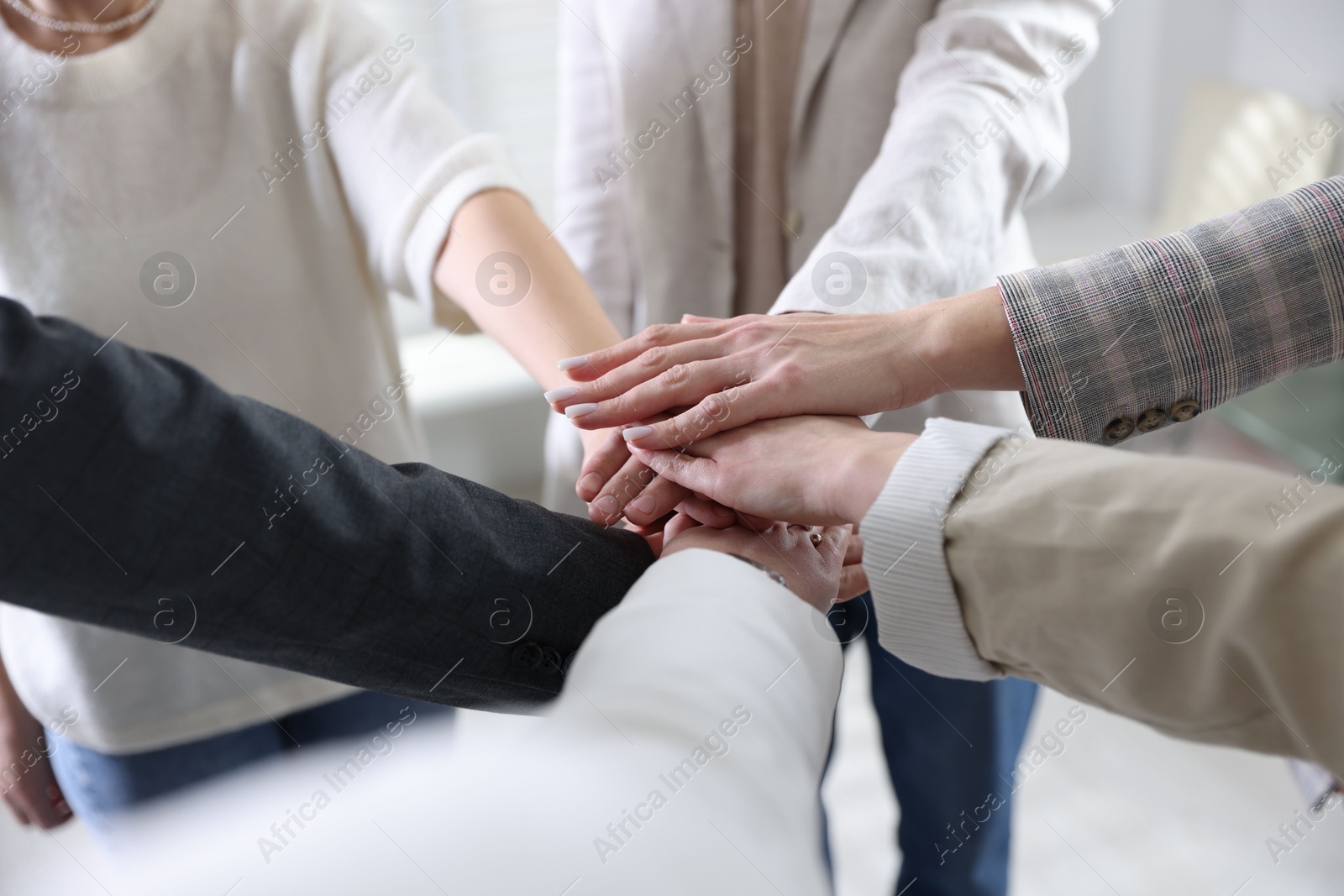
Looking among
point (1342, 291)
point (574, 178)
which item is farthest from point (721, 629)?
point (574, 178)

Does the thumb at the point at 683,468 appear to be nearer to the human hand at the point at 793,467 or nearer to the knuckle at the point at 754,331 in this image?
the human hand at the point at 793,467

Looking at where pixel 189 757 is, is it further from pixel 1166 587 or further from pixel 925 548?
pixel 1166 587

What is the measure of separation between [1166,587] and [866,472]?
185 millimetres

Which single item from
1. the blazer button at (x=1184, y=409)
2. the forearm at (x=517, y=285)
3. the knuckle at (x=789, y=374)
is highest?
the forearm at (x=517, y=285)

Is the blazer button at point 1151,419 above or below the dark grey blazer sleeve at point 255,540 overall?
below

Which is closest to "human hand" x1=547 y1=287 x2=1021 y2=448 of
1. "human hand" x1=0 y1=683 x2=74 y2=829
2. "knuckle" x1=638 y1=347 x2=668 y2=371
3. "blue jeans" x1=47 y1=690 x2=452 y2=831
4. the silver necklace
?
"knuckle" x1=638 y1=347 x2=668 y2=371

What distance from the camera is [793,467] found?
62 cm

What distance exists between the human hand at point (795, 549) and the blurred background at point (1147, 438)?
0.44 m

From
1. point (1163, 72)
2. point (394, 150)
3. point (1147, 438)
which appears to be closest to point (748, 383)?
point (394, 150)

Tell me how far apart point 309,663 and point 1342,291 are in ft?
2.26

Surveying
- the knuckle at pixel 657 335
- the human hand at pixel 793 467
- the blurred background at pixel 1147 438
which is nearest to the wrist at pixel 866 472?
the human hand at pixel 793 467

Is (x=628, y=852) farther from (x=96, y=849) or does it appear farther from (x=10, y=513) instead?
(x=96, y=849)

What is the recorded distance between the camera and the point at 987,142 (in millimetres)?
855

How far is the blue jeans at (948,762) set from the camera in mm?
1059
